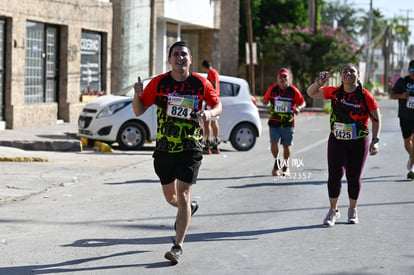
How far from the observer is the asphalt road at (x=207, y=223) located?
761cm

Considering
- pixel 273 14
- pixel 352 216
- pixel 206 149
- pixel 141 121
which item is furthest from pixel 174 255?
pixel 273 14

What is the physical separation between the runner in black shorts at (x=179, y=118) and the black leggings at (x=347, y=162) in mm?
2294

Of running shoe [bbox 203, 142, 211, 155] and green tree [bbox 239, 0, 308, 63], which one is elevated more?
green tree [bbox 239, 0, 308, 63]

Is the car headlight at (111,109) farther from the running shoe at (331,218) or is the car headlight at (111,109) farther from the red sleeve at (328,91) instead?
the running shoe at (331,218)

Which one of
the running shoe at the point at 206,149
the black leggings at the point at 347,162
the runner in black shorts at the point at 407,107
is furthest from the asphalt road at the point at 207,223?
the running shoe at the point at 206,149

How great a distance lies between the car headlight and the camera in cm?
1855

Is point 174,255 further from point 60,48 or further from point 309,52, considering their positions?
point 309,52

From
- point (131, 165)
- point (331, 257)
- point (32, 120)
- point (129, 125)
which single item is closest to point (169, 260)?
point (331, 257)

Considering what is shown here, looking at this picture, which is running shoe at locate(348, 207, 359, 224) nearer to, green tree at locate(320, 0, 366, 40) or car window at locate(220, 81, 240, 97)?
car window at locate(220, 81, 240, 97)

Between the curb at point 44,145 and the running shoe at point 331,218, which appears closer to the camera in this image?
the running shoe at point 331,218

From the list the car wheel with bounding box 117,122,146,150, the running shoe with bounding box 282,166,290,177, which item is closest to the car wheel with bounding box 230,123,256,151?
the car wheel with bounding box 117,122,146,150

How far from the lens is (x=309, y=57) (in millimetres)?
42125

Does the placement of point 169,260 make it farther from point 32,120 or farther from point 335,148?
point 32,120

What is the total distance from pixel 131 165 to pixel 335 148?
6.78m
